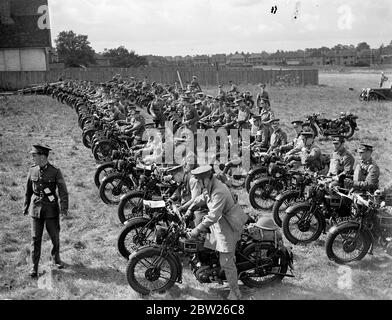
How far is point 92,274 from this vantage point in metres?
6.36

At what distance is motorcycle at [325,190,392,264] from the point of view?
645cm

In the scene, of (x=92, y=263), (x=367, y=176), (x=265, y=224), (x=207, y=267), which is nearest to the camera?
(x=207, y=267)

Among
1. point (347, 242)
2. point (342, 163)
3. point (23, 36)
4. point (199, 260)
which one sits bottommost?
point (347, 242)

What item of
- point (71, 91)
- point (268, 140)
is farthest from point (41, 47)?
point (268, 140)

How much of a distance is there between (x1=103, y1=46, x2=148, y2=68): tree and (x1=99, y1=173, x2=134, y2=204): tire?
57328 mm

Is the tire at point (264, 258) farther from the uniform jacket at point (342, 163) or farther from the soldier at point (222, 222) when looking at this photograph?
the uniform jacket at point (342, 163)

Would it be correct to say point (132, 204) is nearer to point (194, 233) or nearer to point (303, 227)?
point (194, 233)

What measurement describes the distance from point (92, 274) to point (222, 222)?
7.20 ft

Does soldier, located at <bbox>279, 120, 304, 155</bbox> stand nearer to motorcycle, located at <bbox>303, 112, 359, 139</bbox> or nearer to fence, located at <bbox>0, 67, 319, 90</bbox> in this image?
motorcycle, located at <bbox>303, 112, 359, 139</bbox>

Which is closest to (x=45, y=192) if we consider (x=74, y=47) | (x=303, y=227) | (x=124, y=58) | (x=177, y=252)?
(x=177, y=252)

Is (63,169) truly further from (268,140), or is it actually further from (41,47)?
(41,47)

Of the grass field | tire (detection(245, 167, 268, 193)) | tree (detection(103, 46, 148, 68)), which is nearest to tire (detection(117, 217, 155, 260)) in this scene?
the grass field

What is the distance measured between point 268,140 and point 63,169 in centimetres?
535

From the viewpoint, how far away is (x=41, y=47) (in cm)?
4078
